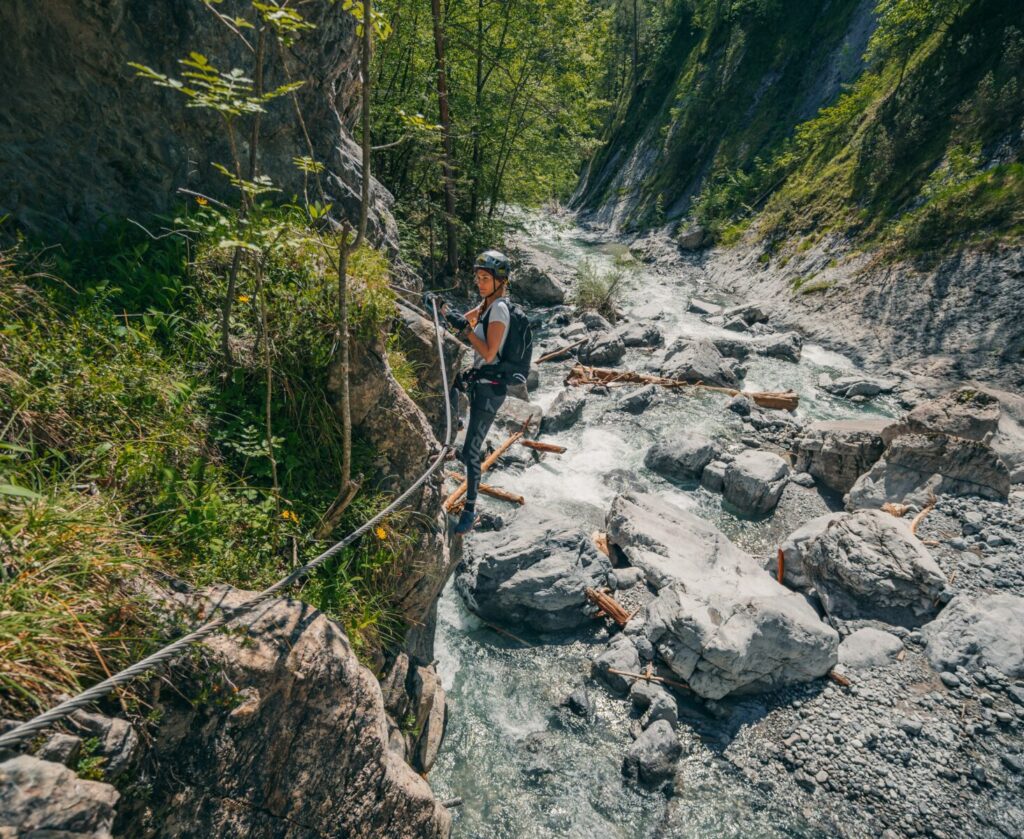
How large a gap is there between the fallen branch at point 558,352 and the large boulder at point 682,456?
6.11 metres

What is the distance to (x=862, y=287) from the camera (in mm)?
18359

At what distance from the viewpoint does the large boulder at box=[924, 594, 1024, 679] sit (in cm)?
643

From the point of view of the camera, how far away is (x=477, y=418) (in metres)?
6.59

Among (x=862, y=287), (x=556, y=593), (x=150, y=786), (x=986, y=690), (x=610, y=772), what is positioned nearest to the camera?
(x=150, y=786)

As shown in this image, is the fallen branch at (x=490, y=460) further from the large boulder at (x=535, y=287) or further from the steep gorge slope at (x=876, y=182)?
the steep gorge slope at (x=876, y=182)

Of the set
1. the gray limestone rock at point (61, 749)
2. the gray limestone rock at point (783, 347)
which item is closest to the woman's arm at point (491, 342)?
the gray limestone rock at point (61, 749)

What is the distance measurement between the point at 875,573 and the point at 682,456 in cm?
431

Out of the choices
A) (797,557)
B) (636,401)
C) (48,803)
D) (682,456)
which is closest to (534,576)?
(797,557)

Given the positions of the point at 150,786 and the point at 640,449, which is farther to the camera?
the point at 640,449

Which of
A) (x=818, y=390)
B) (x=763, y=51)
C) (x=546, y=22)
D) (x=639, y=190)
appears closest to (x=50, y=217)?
(x=818, y=390)

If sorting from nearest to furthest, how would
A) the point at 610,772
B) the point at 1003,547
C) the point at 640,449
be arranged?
the point at 610,772 < the point at 1003,547 < the point at 640,449

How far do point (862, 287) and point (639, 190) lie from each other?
90.8 ft

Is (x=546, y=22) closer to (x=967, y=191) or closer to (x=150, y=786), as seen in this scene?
(x=967, y=191)

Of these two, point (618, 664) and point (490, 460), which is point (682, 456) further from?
point (618, 664)
